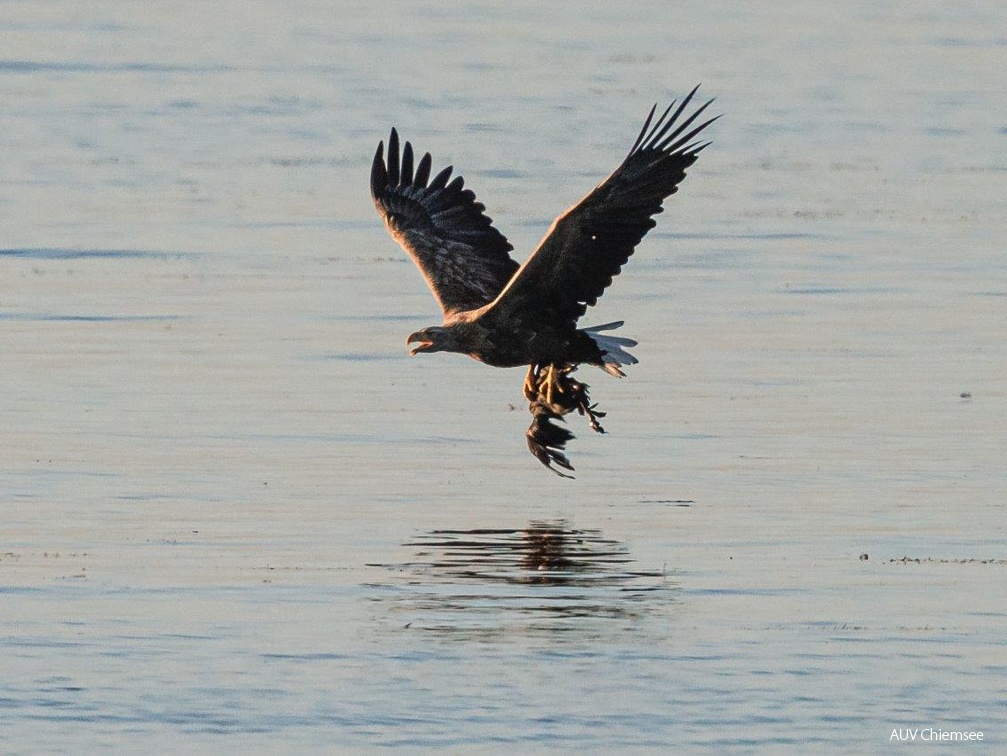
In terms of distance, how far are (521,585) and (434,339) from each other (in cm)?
226

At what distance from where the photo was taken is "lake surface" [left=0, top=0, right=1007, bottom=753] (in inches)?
328

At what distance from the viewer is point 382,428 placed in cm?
1230

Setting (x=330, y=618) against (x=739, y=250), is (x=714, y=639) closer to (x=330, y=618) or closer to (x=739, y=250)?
(x=330, y=618)

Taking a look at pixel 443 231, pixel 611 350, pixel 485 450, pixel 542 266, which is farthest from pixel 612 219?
pixel 443 231

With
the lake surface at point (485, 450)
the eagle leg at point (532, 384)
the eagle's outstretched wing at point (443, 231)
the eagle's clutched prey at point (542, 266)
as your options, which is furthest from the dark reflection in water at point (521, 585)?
the eagle's outstretched wing at point (443, 231)

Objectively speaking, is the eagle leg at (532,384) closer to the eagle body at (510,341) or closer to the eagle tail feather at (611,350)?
the eagle body at (510,341)

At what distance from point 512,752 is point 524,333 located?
3913mm

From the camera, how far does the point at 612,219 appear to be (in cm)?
1065

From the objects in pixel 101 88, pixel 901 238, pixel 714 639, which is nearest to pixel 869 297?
pixel 901 238

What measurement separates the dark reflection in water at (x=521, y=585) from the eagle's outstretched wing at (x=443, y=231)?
218cm

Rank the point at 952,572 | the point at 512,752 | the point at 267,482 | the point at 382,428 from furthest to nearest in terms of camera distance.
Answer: the point at 382,428, the point at 267,482, the point at 952,572, the point at 512,752

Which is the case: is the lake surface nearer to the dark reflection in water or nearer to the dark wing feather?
the dark reflection in water

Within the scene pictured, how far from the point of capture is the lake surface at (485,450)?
8.34 meters

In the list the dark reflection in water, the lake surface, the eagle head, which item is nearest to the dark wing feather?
the eagle head
